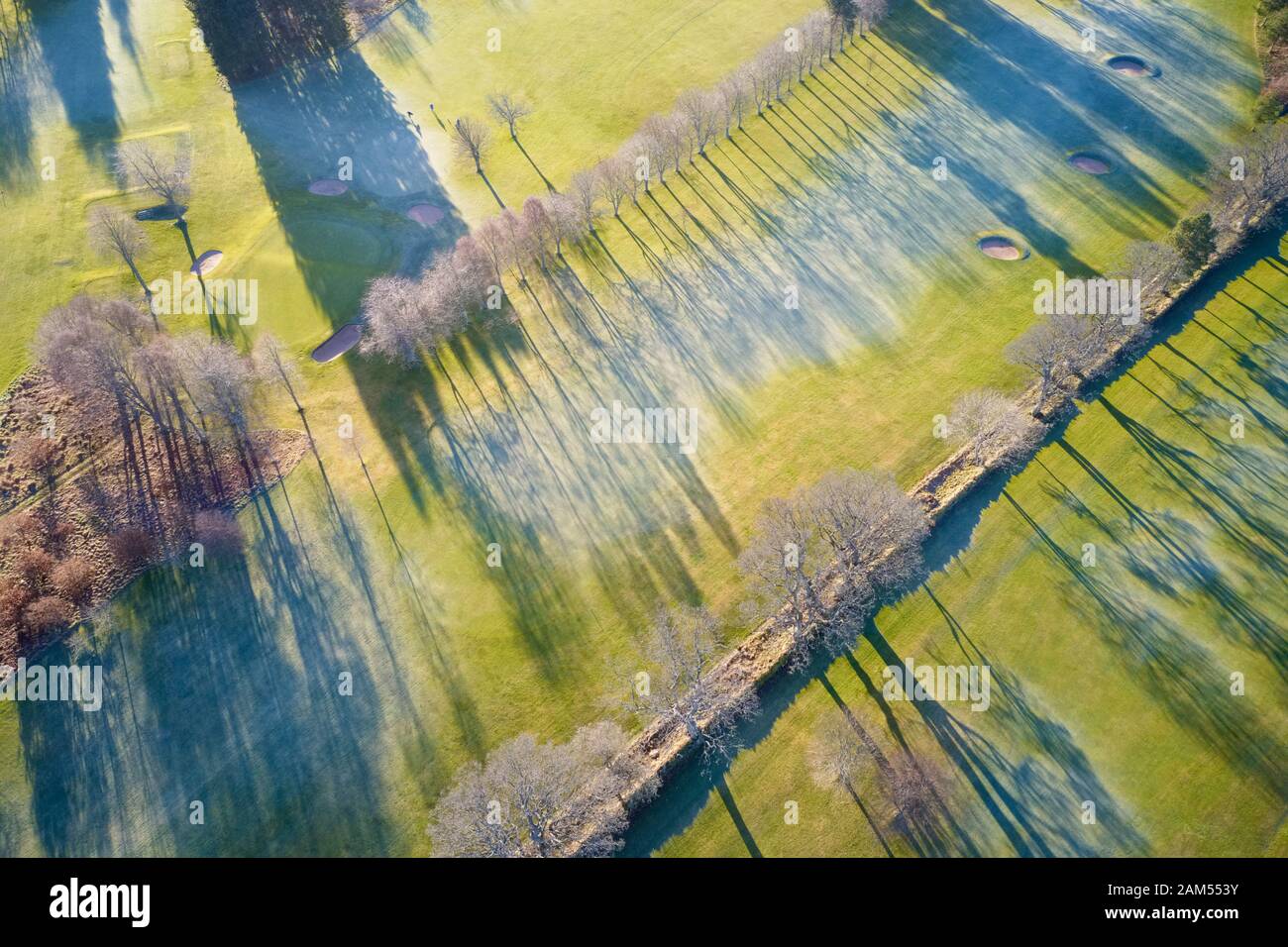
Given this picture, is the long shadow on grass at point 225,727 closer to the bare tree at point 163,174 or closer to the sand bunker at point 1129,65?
the bare tree at point 163,174

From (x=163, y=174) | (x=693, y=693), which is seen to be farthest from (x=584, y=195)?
(x=693, y=693)

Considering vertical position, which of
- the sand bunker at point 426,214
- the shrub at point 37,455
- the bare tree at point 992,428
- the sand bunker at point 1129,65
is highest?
the sand bunker at point 1129,65

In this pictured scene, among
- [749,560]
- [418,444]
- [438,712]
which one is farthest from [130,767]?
[749,560]

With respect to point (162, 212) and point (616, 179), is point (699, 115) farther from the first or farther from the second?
point (162, 212)

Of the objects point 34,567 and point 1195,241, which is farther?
point 1195,241

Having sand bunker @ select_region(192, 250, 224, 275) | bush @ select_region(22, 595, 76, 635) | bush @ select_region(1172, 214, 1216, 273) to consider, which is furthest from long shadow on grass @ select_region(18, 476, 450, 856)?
bush @ select_region(1172, 214, 1216, 273)

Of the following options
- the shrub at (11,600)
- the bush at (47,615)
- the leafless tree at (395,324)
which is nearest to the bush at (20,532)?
the shrub at (11,600)

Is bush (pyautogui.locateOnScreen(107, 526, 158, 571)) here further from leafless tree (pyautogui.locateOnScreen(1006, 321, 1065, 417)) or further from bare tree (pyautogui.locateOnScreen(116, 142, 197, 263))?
leafless tree (pyautogui.locateOnScreen(1006, 321, 1065, 417))

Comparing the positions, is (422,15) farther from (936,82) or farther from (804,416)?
(804,416)
